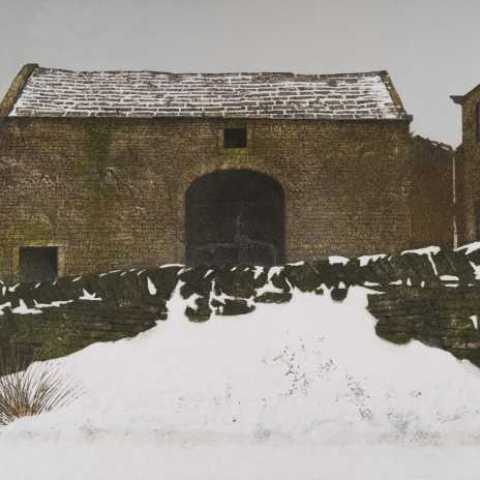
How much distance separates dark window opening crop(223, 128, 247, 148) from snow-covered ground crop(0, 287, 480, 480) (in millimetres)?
10727

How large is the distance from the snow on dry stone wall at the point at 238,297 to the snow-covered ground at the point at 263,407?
18cm

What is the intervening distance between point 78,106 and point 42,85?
1.62 metres

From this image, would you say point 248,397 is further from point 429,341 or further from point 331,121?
point 331,121

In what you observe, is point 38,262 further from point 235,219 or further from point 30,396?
point 30,396

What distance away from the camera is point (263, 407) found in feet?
25.3

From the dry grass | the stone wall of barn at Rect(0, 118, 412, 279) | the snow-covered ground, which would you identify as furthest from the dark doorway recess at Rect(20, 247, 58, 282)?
the dry grass

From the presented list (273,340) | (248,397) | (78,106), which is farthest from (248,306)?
(78,106)

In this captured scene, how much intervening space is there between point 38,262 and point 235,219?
563 centimetres

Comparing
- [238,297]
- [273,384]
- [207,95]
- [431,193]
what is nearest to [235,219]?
[207,95]

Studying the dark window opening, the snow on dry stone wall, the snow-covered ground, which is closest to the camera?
the snow-covered ground

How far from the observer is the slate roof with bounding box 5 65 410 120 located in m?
18.8

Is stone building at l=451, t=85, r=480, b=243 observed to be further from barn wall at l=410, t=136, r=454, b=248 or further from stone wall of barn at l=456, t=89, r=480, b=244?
barn wall at l=410, t=136, r=454, b=248

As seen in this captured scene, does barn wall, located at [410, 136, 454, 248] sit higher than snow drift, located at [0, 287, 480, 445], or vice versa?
barn wall, located at [410, 136, 454, 248]

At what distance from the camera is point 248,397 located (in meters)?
7.88
